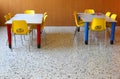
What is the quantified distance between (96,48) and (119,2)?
10.0 ft

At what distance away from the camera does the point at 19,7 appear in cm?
668

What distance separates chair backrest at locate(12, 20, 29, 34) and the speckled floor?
0.45 m

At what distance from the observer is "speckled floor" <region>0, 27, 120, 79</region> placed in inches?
120

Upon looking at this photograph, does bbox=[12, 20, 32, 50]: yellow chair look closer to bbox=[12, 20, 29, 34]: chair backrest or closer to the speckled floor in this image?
bbox=[12, 20, 29, 34]: chair backrest

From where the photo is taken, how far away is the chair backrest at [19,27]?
156 inches

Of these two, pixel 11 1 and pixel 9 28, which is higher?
pixel 11 1

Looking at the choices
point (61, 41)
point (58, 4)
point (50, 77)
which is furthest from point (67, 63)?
point (58, 4)

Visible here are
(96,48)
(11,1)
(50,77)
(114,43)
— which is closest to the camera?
(50,77)

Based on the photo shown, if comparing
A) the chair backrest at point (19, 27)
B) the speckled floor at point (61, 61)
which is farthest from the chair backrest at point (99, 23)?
the chair backrest at point (19, 27)

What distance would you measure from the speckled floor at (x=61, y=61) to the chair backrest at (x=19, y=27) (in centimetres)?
45

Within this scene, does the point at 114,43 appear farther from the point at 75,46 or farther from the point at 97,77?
the point at 97,77

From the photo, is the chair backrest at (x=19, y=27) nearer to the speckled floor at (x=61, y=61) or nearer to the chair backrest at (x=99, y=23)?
the speckled floor at (x=61, y=61)

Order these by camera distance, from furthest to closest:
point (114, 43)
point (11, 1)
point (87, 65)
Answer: point (11, 1) → point (114, 43) → point (87, 65)

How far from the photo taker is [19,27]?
400 cm
